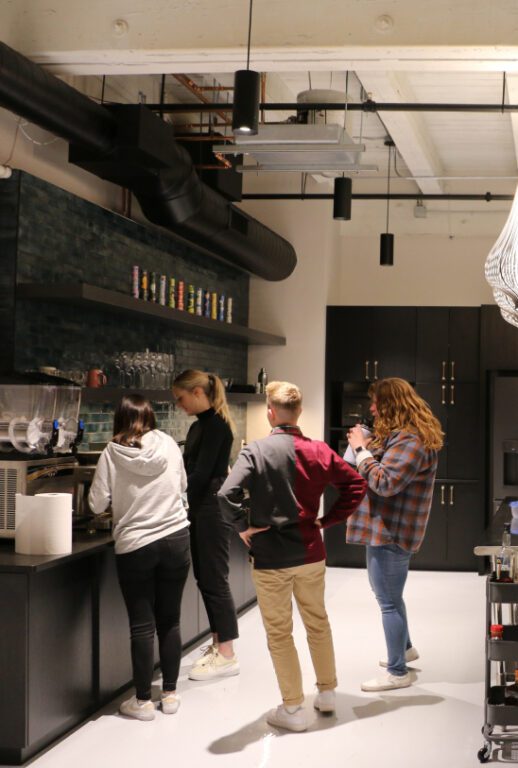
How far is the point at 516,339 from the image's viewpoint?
9.47 m

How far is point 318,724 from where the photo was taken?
471 cm

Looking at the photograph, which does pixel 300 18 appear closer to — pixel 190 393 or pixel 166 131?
pixel 166 131

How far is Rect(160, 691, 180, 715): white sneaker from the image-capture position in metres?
4.82

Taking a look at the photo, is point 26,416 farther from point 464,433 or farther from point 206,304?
point 464,433

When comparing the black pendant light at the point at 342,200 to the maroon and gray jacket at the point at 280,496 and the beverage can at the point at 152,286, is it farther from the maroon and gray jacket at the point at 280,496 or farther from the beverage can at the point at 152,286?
the maroon and gray jacket at the point at 280,496

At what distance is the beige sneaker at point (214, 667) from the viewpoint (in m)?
5.46

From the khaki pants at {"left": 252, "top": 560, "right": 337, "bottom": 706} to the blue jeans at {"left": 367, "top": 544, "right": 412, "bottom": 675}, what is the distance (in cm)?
66

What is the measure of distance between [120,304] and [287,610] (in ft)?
7.46

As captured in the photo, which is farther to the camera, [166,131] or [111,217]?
[111,217]

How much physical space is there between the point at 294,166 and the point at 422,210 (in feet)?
15.7

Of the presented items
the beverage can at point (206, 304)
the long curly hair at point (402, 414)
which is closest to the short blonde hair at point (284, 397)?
the long curly hair at point (402, 414)

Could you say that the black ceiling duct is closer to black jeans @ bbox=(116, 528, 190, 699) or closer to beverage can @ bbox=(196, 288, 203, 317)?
beverage can @ bbox=(196, 288, 203, 317)

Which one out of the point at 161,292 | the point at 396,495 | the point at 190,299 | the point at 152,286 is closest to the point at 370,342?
the point at 190,299

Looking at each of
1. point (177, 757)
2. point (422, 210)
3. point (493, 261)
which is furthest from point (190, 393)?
point (422, 210)
